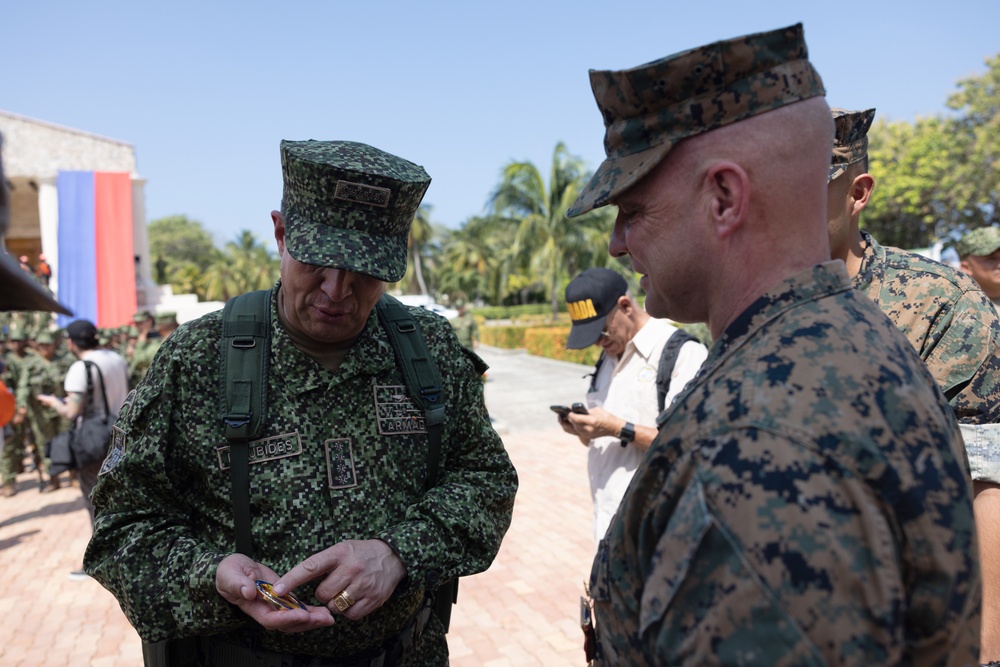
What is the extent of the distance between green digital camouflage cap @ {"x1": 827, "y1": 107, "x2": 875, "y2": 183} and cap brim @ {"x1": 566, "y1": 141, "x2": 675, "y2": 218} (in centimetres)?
115

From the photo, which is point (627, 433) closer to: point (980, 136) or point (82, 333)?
point (82, 333)

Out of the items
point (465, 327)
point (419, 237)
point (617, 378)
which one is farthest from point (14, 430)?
point (419, 237)

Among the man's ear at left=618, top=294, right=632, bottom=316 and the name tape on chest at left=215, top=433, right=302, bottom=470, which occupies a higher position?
the man's ear at left=618, top=294, right=632, bottom=316

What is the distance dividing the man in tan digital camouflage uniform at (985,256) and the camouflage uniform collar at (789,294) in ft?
15.3

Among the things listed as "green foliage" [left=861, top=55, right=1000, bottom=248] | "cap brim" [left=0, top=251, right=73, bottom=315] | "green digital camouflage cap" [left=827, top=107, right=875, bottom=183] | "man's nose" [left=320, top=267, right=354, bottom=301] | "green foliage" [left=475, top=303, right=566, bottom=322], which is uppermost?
"green foliage" [left=861, top=55, right=1000, bottom=248]

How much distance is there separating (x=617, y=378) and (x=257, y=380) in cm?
194

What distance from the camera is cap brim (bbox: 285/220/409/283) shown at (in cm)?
198

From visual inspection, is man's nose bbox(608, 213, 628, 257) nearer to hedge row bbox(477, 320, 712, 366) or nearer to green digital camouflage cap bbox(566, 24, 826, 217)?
green digital camouflage cap bbox(566, 24, 826, 217)

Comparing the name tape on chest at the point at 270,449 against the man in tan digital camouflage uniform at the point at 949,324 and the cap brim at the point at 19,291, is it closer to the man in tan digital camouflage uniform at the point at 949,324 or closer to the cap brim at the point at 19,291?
the cap brim at the point at 19,291

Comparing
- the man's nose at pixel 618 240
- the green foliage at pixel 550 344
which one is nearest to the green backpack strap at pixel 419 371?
the man's nose at pixel 618 240

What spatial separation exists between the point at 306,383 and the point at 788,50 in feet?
5.08

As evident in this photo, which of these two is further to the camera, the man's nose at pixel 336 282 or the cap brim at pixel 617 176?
the man's nose at pixel 336 282

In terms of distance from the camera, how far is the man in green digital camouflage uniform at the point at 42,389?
8783mm

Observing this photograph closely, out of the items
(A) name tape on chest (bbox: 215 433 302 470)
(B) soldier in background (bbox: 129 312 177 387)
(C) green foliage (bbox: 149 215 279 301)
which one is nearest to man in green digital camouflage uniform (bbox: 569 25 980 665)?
(A) name tape on chest (bbox: 215 433 302 470)
